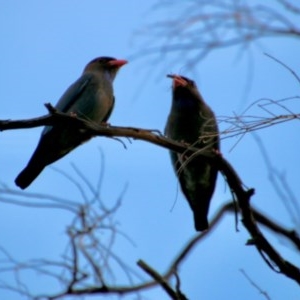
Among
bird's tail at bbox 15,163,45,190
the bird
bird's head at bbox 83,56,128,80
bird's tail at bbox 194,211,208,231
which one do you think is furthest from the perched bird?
bird's head at bbox 83,56,128,80

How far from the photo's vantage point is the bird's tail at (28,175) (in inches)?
238

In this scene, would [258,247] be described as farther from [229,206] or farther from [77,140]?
[77,140]

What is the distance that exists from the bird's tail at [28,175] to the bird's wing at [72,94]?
2.09ft

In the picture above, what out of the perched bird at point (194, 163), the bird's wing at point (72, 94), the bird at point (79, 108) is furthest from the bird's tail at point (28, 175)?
the perched bird at point (194, 163)

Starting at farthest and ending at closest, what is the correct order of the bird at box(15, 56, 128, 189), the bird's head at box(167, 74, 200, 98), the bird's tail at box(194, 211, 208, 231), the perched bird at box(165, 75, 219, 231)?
the bird's head at box(167, 74, 200, 98), the bird at box(15, 56, 128, 189), the perched bird at box(165, 75, 219, 231), the bird's tail at box(194, 211, 208, 231)

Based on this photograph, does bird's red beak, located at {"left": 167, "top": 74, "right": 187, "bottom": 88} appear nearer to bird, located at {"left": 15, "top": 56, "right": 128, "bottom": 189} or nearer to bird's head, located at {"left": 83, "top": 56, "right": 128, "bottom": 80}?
bird, located at {"left": 15, "top": 56, "right": 128, "bottom": 189}

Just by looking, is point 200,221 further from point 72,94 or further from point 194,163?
point 72,94

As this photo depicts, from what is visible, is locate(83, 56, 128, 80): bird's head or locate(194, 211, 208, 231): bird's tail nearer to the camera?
locate(194, 211, 208, 231): bird's tail

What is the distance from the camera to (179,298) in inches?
141

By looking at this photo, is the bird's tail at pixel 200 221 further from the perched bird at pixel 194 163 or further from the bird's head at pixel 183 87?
the bird's head at pixel 183 87

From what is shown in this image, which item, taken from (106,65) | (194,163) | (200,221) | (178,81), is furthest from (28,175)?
(106,65)

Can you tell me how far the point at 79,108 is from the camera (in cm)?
652

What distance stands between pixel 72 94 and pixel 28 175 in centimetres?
97

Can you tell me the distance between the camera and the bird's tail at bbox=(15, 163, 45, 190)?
6.05 meters
